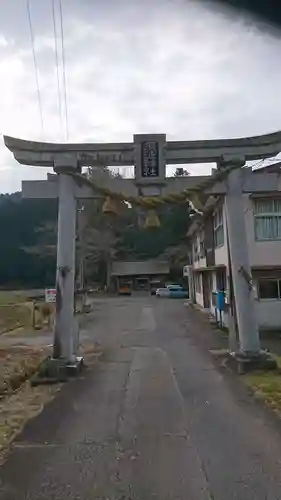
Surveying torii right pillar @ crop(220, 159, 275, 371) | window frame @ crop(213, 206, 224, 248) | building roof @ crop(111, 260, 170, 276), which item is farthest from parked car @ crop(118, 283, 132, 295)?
torii right pillar @ crop(220, 159, 275, 371)

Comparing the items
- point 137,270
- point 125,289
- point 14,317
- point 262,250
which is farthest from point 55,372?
point 125,289

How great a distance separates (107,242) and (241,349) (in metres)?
48.5

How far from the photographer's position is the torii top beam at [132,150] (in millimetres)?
10664

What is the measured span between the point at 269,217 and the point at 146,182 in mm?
8901

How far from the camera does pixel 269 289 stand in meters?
19.1

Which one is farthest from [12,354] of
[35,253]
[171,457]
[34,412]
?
[35,253]

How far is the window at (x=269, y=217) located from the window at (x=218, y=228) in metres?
2.41

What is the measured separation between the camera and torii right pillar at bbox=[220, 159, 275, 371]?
10.5 metres

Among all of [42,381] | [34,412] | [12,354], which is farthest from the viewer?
[12,354]

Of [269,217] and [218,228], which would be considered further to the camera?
[218,228]

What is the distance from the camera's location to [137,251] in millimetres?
64875

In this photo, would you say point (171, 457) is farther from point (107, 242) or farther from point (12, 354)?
point (107, 242)

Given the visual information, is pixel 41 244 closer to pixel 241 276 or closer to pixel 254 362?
pixel 241 276

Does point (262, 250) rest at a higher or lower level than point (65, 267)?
higher
